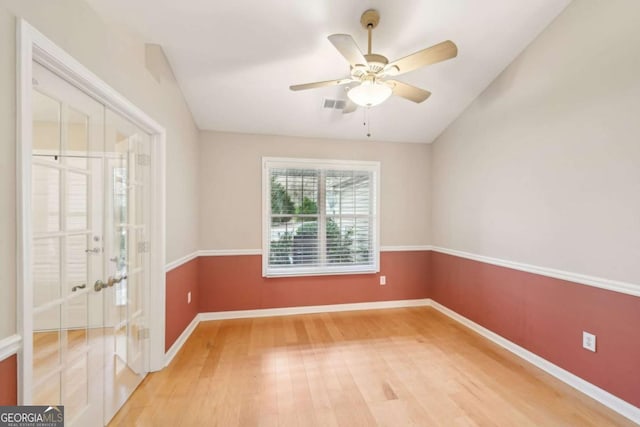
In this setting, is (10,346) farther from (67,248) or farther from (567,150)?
(567,150)

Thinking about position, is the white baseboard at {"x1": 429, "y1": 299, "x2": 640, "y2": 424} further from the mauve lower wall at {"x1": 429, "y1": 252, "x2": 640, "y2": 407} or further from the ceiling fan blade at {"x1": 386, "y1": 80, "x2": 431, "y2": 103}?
the ceiling fan blade at {"x1": 386, "y1": 80, "x2": 431, "y2": 103}

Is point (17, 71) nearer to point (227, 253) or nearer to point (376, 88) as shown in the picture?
point (376, 88)

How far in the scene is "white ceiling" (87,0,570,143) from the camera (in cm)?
196

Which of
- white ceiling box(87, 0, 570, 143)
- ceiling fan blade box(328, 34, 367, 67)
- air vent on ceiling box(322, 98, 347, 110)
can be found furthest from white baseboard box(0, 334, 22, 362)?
air vent on ceiling box(322, 98, 347, 110)

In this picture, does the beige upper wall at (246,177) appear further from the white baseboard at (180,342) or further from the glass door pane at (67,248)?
the glass door pane at (67,248)

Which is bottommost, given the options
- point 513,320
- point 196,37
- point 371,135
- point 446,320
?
point 446,320

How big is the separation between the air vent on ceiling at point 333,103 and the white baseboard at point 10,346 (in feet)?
9.59

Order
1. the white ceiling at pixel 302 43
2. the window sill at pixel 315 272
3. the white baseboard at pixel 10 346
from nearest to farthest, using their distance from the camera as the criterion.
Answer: the white baseboard at pixel 10 346 → the white ceiling at pixel 302 43 → the window sill at pixel 315 272

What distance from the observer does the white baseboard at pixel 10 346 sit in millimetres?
981

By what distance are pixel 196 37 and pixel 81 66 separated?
106 cm

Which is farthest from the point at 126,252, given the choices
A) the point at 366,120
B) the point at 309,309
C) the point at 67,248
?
the point at 366,120

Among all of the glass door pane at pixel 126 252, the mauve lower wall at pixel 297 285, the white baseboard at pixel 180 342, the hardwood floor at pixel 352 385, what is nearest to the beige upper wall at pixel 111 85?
the glass door pane at pixel 126 252

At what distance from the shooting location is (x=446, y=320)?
11.3ft

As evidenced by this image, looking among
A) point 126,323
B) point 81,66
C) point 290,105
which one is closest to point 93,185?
point 81,66
